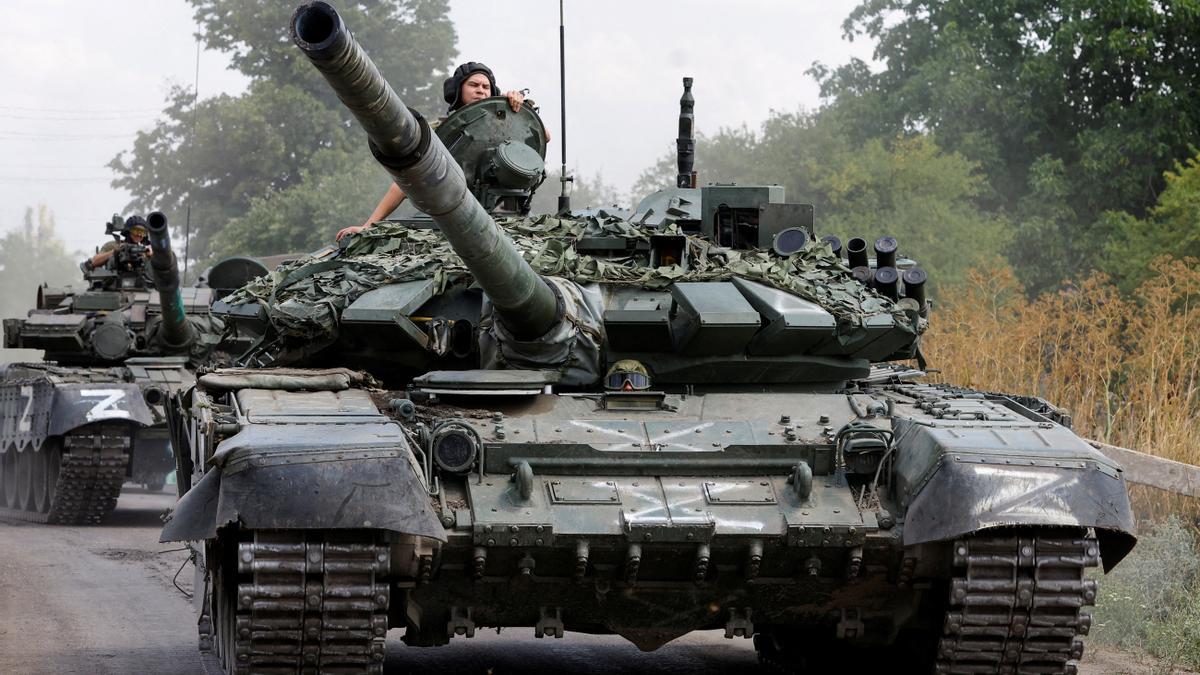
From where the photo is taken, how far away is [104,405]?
20.0 metres

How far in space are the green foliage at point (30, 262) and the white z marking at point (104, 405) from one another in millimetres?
57736

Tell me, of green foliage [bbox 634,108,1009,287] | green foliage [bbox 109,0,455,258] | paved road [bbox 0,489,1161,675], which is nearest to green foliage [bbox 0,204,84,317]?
green foliage [bbox 109,0,455,258]

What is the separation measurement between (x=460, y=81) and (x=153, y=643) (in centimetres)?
446

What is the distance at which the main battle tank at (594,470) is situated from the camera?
8.48 metres

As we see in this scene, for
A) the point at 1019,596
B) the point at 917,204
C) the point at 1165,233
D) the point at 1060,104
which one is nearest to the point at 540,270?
the point at 1019,596

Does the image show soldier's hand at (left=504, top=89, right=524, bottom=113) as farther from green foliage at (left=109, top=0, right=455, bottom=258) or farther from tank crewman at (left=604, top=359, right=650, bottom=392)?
green foliage at (left=109, top=0, right=455, bottom=258)

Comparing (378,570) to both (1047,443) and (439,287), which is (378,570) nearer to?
(439,287)

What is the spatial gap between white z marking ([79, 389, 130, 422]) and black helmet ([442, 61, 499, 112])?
8.39 metres

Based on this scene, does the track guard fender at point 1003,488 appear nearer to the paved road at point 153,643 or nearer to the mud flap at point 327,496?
the mud flap at point 327,496

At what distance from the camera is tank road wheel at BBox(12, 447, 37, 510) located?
73.3 feet

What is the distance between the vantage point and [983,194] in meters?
36.3

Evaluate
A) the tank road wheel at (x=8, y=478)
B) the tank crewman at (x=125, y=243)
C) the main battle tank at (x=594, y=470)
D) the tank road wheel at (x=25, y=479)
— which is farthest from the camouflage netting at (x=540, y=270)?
the tank road wheel at (x=8, y=478)

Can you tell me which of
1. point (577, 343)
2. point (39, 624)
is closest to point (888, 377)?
point (577, 343)

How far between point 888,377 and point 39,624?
20.5 ft
